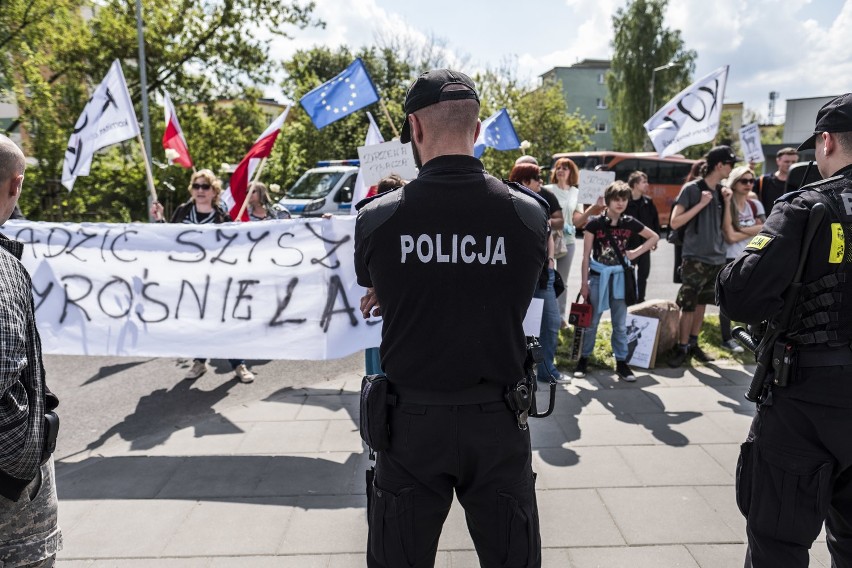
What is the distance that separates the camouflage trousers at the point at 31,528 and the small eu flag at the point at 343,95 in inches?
195

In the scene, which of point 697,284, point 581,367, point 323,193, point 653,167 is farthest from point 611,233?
point 653,167

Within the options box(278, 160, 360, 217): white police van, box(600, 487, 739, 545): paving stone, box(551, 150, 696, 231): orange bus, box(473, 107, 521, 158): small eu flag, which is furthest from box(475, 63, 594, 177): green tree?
box(600, 487, 739, 545): paving stone

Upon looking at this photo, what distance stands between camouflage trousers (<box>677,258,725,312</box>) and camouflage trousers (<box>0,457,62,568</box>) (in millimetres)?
5437

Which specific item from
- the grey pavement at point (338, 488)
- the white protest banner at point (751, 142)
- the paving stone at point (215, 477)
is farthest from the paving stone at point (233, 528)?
the white protest banner at point (751, 142)

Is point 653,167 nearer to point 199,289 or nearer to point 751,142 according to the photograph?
point 751,142

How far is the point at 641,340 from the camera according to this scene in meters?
5.82

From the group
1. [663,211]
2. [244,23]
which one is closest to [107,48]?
[244,23]

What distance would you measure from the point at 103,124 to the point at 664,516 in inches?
244

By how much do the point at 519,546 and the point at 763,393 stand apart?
1.11 metres

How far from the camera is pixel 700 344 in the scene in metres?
6.38

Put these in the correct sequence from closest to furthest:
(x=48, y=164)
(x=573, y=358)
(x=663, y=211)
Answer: (x=573, y=358) → (x=48, y=164) → (x=663, y=211)

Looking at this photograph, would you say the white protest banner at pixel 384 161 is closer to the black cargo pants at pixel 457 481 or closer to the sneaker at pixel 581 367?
the sneaker at pixel 581 367

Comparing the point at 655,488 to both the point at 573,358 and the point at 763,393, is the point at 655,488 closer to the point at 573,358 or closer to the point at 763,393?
the point at 763,393

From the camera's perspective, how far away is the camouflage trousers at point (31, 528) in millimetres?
1895
